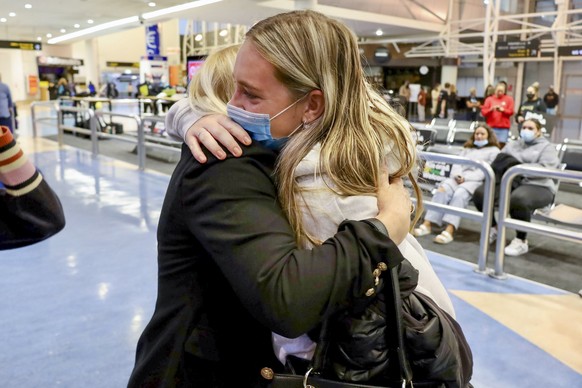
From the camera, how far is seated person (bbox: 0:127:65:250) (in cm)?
116

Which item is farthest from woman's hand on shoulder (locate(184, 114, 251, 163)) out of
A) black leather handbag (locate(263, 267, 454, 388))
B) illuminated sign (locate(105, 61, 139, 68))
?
illuminated sign (locate(105, 61, 139, 68))

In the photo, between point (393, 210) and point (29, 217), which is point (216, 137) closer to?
point (393, 210)

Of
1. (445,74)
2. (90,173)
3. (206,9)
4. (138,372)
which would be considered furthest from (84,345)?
(445,74)

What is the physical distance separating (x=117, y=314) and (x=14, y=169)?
7.28 ft

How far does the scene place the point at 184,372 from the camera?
3.20 feet

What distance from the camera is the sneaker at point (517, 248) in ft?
14.9

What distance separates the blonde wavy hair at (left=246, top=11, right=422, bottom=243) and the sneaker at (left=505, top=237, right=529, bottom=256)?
3954 millimetres

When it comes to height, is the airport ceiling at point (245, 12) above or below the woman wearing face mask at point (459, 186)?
above

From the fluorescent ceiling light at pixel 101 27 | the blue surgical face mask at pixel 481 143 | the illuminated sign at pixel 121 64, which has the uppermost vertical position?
the fluorescent ceiling light at pixel 101 27

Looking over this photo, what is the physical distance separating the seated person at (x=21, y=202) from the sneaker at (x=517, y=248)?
13.4ft

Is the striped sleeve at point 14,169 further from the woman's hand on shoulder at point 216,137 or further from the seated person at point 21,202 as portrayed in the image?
the woman's hand on shoulder at point 216,137

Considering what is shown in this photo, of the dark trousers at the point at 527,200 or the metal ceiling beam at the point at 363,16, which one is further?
the metal ceiling beam at the point at 363,16

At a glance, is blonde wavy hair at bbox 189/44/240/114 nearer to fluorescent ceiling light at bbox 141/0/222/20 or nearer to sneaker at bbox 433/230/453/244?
sneaker at bbox 433/230/453/244

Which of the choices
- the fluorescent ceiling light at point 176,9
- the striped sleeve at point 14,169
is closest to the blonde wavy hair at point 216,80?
the striped sleeve at point 14,169
